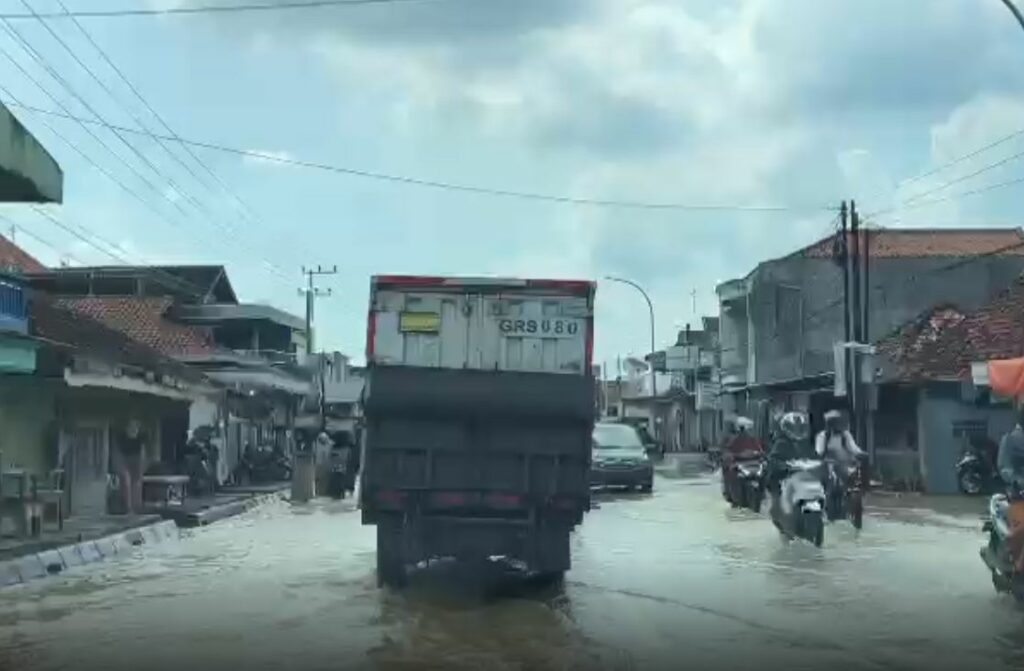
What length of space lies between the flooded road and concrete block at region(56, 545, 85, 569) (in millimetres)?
359

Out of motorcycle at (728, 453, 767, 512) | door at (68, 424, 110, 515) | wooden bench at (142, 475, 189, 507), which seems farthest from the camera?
wooden bench at (142, 475, 189, 507)

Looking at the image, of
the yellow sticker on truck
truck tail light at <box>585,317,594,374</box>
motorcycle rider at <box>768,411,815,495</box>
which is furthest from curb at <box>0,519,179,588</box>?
motorcycle rider at <box>768,411,815,495</box>

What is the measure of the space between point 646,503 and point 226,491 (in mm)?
12218

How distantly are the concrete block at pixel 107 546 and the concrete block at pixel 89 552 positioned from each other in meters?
0.11

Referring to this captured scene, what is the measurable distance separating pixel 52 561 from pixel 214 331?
117 ft

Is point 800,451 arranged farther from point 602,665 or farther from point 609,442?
point 609,442

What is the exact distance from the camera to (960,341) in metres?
34.9

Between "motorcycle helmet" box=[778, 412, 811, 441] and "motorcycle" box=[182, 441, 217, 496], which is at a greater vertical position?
"motorcycle helmet" box=[778, 412, 811, 441]

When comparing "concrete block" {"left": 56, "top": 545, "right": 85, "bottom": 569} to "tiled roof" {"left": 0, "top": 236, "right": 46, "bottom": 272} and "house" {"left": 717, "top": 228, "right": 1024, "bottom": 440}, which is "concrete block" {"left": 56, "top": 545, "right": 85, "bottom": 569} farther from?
"house" {"left": 717, "top": 228, "right": 1024, "bottom": 440}

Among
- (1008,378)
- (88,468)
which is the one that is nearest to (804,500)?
(1008,378)

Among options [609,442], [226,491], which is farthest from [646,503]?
[226,491]

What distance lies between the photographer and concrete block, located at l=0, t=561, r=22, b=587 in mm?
15180

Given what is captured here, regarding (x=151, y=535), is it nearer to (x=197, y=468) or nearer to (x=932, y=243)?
(x=197, y=468)

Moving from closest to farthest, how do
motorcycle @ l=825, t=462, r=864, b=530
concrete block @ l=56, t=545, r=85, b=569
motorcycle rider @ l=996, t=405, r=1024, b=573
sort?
motorcycle rider @ l=996, t=405, r=1024, b=573, concrete block @ l=56, t=545, r=85, b=569, motorcycle @ l=825, t=462, r=864, b=530
